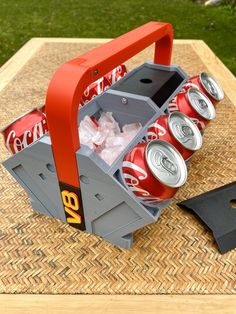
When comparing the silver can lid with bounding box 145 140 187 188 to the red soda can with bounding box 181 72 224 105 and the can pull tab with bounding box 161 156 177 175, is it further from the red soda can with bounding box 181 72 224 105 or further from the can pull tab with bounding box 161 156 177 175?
the red soda can with bounding box 181 72 224 105

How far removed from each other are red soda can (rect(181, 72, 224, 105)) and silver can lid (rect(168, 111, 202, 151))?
0.19 m

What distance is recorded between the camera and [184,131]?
1063mm

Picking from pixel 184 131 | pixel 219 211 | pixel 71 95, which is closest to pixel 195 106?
pixel 184 131

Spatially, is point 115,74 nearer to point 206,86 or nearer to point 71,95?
point 206,86

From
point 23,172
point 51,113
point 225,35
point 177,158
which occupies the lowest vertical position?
point 225,35

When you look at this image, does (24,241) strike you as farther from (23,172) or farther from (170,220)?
(170,220)

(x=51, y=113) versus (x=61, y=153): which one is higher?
(x=51, y=113)

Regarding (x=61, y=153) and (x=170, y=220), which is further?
(x=170, y=220)

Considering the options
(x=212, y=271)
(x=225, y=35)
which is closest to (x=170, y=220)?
(x=212, y=271)

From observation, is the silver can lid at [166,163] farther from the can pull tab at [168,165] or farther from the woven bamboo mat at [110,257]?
the woven bamboo mat at [110,257]

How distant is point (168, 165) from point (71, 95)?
312 mm

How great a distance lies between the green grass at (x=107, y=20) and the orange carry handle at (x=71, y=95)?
8.02ft
